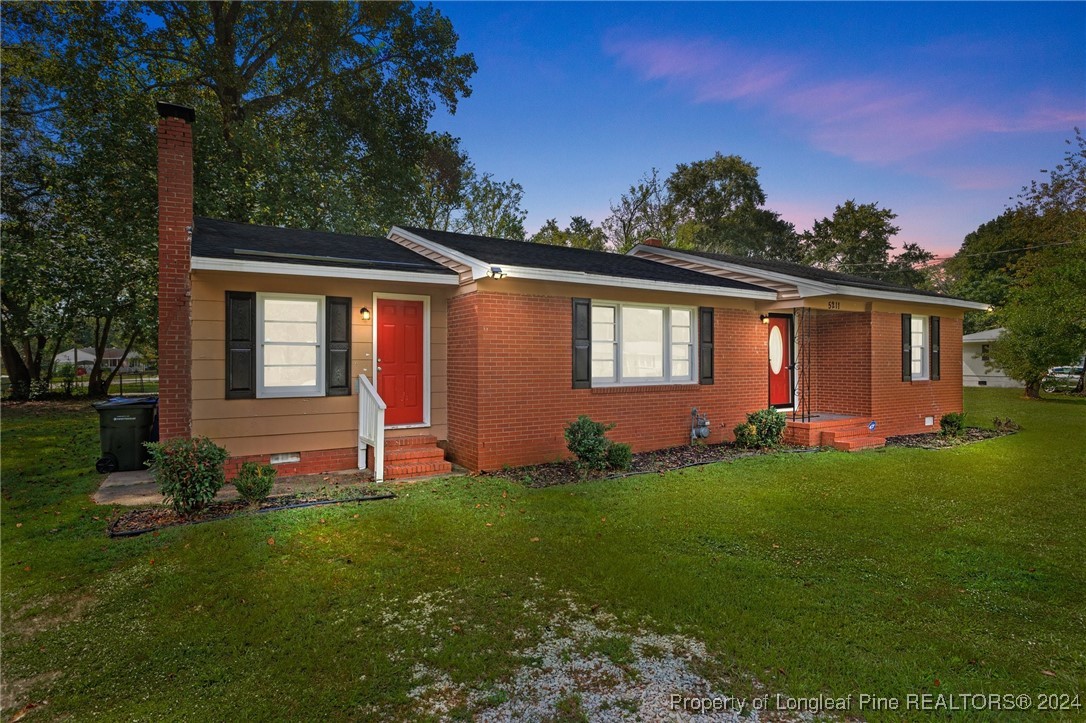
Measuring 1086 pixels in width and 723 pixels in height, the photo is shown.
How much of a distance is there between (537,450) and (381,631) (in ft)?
15.9

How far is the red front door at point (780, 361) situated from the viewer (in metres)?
11.2

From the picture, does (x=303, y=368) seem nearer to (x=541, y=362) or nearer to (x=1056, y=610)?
(x=541, y=362)

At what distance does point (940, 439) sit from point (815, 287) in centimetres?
469

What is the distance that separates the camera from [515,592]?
12.5ft

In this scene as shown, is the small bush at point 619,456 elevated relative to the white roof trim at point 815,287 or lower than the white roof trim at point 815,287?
lower

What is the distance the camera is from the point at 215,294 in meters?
6.80

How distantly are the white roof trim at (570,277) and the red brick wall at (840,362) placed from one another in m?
2.97

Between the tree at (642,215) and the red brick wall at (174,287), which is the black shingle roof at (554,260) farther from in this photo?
the tree at (642,215)

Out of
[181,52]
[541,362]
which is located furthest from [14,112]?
[541,362]

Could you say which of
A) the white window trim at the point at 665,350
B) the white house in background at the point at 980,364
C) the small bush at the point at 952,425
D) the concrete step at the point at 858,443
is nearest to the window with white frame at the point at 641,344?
the white window trim at the point at 665,350

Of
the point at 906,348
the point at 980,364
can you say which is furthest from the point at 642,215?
Answer: the point at 906,348

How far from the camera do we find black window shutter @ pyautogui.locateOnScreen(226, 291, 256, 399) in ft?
22.5

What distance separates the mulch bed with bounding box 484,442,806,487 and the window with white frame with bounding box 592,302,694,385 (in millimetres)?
1282

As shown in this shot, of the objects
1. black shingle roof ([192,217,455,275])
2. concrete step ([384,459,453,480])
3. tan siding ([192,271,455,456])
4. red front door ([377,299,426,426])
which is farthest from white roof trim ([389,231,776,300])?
concrete step ([384,459,453,480])
